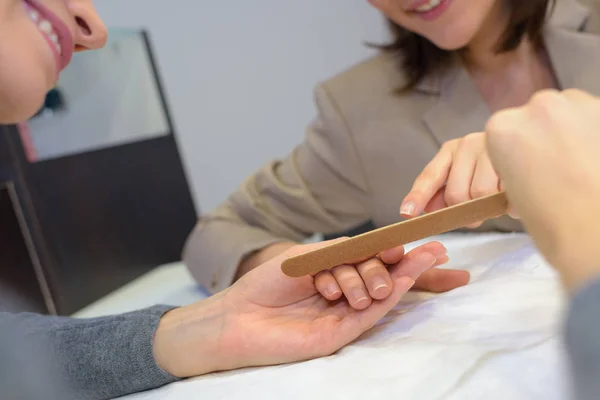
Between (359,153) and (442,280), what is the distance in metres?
0.40

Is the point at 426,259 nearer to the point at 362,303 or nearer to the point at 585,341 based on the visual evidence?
the point at 362,303

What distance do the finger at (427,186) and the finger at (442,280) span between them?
2.4 inches

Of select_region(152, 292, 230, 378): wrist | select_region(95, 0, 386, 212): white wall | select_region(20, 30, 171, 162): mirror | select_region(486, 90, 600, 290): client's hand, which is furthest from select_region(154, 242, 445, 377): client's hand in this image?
select_region(95, 0, 386, 212): white wall

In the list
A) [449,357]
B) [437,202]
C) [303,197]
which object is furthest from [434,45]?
[449,357]

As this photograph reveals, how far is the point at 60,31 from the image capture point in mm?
450

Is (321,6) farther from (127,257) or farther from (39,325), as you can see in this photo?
(39,325)

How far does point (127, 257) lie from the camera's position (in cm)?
127

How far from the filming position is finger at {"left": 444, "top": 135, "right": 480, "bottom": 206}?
0.51 metres

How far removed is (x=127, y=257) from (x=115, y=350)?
2.67ft

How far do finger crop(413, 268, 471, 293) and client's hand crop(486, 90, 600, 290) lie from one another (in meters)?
0.25

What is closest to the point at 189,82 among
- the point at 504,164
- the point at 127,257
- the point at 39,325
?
the point at 127,257

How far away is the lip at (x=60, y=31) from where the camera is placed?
1.42 feet

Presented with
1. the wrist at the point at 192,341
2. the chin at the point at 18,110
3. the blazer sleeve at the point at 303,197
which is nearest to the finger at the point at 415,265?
the wrist at the point at 192,341

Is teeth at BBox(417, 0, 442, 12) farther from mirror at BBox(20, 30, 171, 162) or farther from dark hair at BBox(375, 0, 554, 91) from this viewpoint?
mirror at BBox(20, 30, 171, 162)
